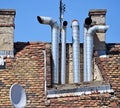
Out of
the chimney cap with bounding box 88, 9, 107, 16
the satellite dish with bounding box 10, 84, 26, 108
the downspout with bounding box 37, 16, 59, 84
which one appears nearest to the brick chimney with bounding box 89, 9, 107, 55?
the chimney cap with bounding box 88, 9, 107, 16

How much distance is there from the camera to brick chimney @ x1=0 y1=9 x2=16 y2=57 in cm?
1712

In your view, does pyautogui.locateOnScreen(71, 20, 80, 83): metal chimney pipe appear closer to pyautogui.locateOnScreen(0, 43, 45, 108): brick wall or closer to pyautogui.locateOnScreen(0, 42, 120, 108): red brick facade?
pyautogui.locateOnScreen(0, 42, 120, 108): red brick facade

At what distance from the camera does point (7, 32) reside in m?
17.4

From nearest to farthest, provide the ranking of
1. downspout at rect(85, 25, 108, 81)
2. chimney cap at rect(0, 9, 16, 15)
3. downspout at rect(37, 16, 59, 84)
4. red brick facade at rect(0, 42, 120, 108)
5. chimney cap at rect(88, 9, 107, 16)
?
red brick facade at rect(0, 42, 120, 108), downspout at rect(37, 16, 59, 84), downspout at rect(85, 25, 108, 81), chimney cap at rect(0, 9, 16, 15), chimney cap at rect(88, 9, 107, 16)

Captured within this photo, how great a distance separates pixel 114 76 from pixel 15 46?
4.23m

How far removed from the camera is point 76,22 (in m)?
17.8

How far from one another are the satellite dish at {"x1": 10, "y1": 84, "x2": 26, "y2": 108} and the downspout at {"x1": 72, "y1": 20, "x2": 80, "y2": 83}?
3.52 m

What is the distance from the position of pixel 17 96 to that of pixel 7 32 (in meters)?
4.08

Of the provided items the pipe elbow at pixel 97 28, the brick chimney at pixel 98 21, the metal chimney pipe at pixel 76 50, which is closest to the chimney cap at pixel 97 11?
the brick chimney at pixel 98 21

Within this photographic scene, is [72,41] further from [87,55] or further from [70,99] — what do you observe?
[70,99]

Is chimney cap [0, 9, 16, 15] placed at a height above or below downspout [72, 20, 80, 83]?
above

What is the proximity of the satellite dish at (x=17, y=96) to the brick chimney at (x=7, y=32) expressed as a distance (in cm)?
315

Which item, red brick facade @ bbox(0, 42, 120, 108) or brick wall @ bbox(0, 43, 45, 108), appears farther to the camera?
brick wall @ bbox(0, 43, 45, 108)

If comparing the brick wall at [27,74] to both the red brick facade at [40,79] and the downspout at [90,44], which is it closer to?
the red brick facade at [40,79]
